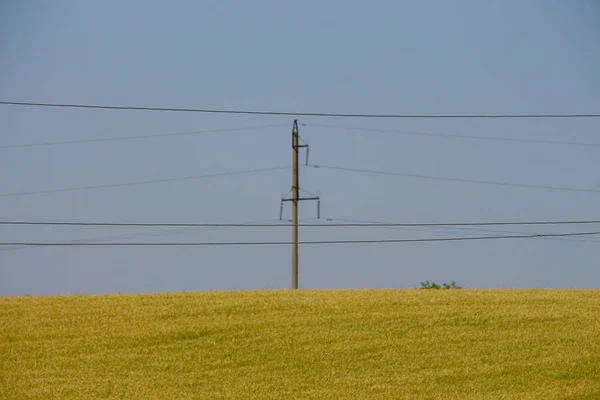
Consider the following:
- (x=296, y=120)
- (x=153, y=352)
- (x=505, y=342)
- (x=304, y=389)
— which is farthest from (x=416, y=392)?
(x=296, y=120)

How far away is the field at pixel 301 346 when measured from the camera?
20719 millimetres

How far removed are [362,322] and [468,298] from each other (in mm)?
5419

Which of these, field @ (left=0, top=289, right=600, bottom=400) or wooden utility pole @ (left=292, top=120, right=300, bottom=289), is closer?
field @ (left=0, top=289, right=600, bottom=400)

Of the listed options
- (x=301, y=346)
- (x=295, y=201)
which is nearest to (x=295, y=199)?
(x=295, y=201)

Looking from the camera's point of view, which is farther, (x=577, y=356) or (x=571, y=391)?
(x=577, y=356)

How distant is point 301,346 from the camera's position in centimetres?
2391

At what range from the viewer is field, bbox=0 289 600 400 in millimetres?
20719

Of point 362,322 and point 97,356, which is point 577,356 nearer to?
point 362,322

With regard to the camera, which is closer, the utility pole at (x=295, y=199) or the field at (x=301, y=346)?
the field at (x=301, y=346)

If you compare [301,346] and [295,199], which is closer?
[301,346]

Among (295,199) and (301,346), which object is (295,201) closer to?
(295,199)

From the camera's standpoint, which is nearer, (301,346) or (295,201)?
(301,346)

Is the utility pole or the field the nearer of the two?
the field

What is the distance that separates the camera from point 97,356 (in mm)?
23438
